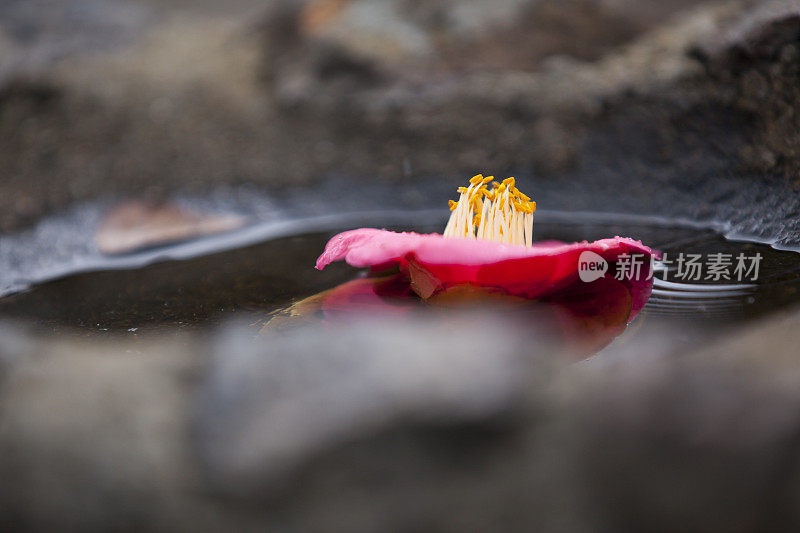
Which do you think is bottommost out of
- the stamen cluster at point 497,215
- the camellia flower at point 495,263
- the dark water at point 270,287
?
the dark water at point 270,287

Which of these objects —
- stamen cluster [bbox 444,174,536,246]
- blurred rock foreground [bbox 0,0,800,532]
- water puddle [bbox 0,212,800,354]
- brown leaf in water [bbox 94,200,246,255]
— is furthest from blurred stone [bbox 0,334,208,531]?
brown leaf in water [bbox 94,200,246,255]

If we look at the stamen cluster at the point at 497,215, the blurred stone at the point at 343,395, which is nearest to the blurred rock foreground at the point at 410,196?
the blurred stone at the point at 343,395

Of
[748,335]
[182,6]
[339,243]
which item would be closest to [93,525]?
[339,243]

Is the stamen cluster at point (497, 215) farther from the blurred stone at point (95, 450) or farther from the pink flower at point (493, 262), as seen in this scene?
the blurred stone at point (95, 450)

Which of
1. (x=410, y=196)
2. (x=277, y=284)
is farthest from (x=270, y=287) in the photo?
(x=410, y=196)

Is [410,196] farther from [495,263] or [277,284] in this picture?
[495,263]

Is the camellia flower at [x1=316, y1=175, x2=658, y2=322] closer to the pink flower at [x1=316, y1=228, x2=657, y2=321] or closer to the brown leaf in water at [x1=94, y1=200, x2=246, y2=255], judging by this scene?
the pink flower at [x1=316, y1=228, x2=657, y2=321]
